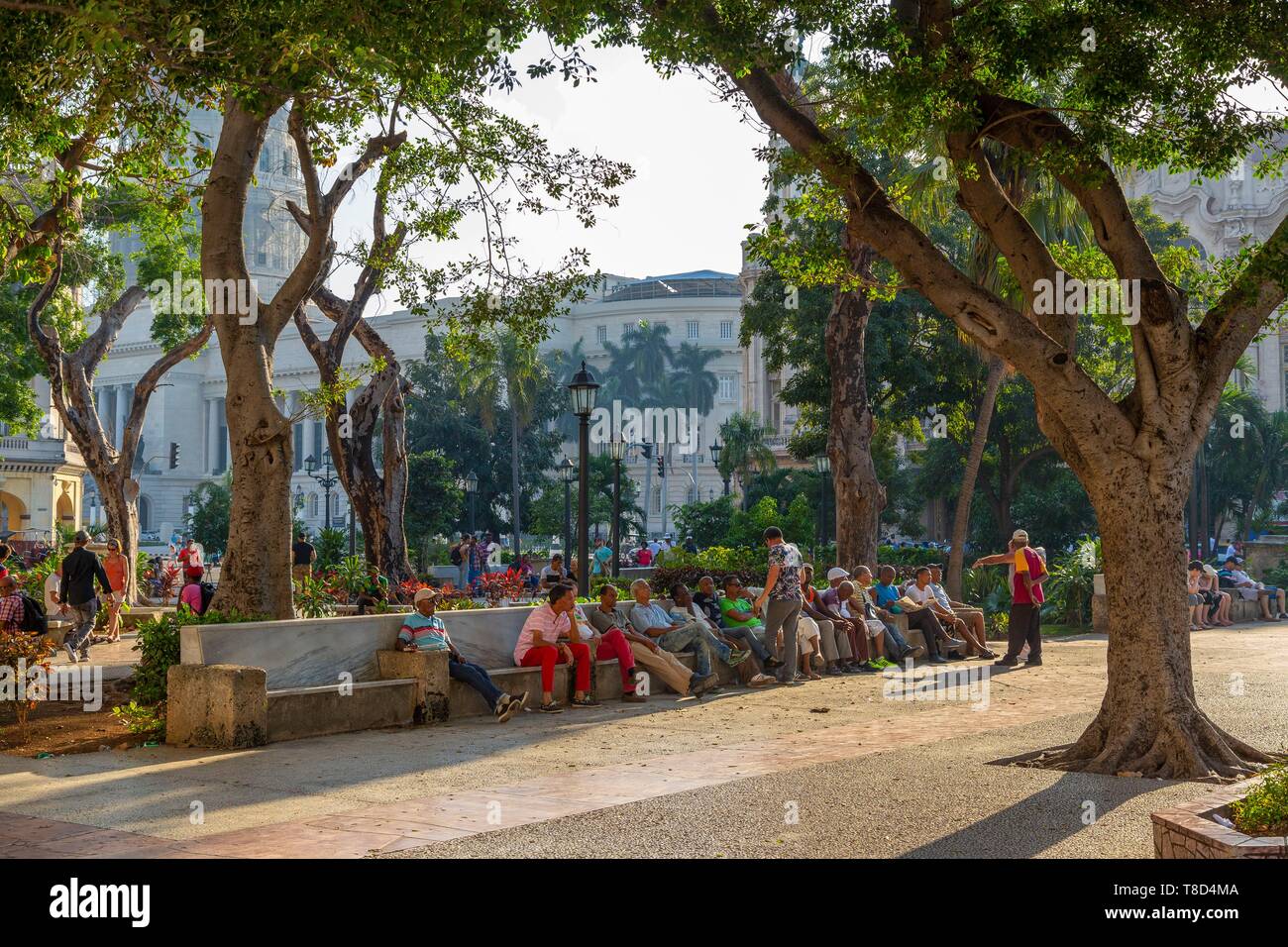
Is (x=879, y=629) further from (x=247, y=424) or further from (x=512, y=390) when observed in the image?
(x=512, y=390)

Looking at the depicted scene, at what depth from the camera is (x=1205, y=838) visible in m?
5.44

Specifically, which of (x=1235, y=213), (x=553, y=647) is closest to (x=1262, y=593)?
(x=553, y=647)

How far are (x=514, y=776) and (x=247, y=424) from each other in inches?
194

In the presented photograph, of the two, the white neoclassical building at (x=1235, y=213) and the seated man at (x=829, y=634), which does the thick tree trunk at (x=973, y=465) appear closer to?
the seated man at (x=829, y=634)

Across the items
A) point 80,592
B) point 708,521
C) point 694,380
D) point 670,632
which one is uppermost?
point 694,380

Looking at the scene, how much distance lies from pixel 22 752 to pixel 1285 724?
992 cm

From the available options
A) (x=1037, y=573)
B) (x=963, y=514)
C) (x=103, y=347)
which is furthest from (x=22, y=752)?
(x=963, y=514)

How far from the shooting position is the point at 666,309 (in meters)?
122

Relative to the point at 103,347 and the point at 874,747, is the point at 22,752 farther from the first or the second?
the point at 103,347

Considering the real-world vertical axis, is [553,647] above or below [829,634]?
above

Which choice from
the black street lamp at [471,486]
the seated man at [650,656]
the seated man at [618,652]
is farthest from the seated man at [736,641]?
the black street lamp at [471,486]

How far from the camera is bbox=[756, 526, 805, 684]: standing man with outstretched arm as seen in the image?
15.5m

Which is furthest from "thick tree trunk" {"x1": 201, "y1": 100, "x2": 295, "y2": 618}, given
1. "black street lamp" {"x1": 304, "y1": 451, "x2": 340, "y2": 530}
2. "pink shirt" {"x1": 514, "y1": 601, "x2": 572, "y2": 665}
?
"black street lamp" {"x1": 304, "y1": 451, "x2": 340, "y2": 530}

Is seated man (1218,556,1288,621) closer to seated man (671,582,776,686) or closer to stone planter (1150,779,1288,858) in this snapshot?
seated man (671,582,776,686)
